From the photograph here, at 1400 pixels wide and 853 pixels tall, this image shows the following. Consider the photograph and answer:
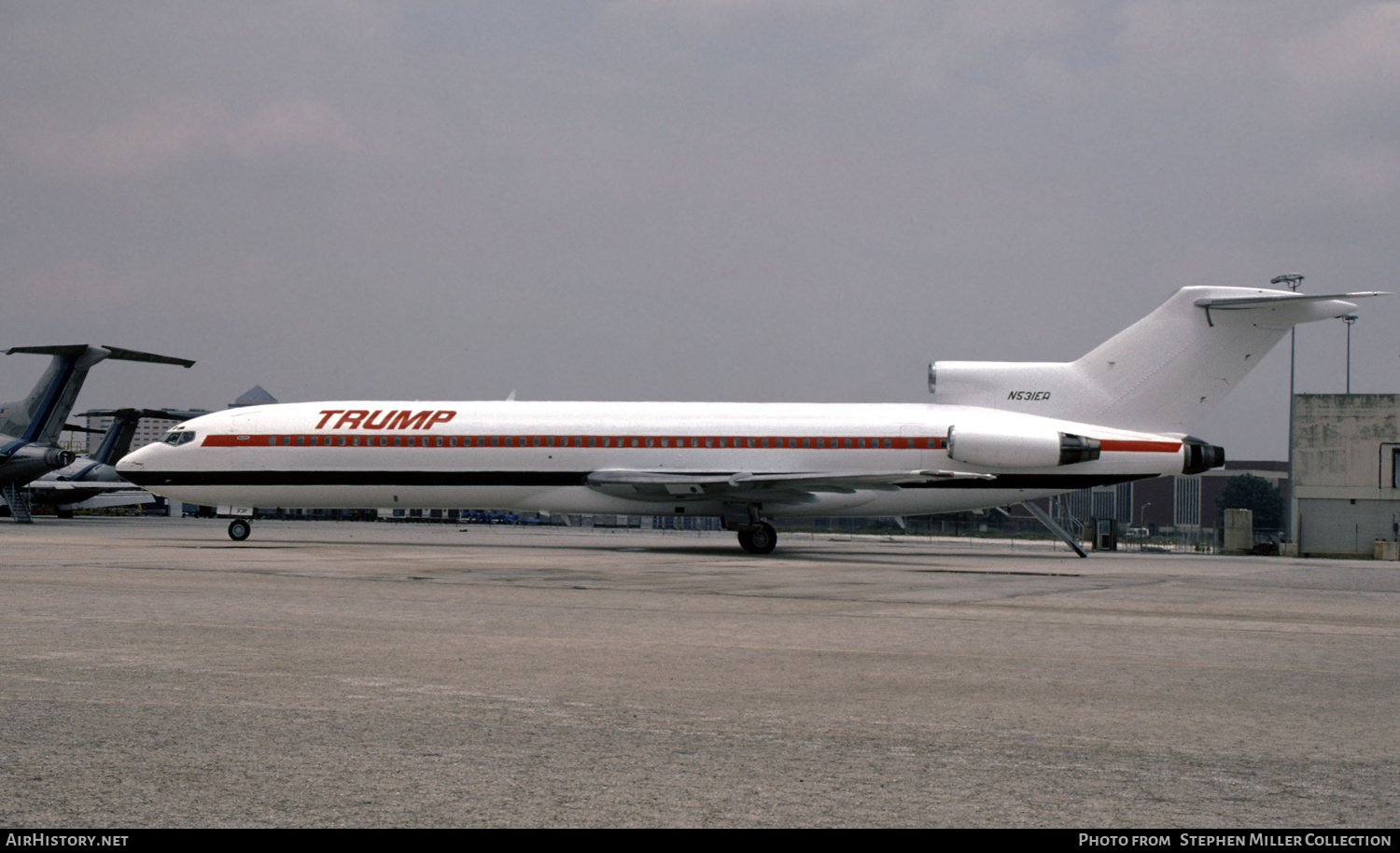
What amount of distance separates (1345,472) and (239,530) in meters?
42.5

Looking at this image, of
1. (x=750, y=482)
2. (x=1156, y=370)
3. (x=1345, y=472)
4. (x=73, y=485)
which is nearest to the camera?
(x=750, y=482)

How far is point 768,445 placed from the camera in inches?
1202

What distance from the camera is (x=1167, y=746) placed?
A: 6.57 metres

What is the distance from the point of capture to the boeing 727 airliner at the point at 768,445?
30.1 meters

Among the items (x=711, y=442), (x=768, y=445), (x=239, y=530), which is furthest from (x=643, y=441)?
(x=239, y=530)

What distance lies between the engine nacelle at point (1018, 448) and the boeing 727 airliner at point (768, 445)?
0.04 metres

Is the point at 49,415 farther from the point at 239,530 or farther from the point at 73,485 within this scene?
the point at 239,530

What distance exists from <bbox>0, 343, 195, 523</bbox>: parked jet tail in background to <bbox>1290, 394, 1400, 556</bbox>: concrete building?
49.6 m

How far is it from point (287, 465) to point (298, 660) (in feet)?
76.3

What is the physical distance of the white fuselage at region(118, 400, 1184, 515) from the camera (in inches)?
1195

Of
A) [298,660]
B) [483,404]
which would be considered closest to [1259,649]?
[298,660]

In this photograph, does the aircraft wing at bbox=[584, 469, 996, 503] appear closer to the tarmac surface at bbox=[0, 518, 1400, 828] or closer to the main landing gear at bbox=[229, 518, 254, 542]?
the main landing gear at bbox=[229, 518, 254, 542]

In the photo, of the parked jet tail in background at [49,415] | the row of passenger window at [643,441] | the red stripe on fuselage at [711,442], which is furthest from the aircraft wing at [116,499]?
the red stripe on fuselage at [711,442]

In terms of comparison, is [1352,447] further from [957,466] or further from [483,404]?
[483,404]
